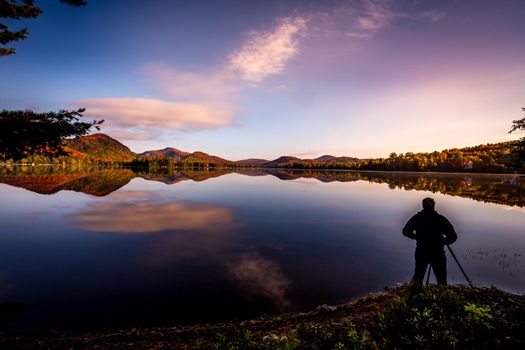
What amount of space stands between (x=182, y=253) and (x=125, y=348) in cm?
1088

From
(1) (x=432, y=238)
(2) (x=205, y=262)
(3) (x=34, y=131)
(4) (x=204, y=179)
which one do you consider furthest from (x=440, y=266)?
(4) (x=204, y=179)

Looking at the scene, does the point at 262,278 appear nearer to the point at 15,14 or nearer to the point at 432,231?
the point at 432,231

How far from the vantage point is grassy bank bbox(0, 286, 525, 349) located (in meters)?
7.38

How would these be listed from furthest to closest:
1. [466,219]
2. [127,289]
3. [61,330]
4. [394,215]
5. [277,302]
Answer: [394,215]
[466,219]
[127,289]
[277,302]
[61,330]

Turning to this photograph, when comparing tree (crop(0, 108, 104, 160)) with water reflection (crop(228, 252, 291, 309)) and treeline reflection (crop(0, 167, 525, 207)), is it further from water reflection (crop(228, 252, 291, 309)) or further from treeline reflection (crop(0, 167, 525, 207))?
treeline reflection (crop(0, 167, 525, 207))

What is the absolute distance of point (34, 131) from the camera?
1084 cm

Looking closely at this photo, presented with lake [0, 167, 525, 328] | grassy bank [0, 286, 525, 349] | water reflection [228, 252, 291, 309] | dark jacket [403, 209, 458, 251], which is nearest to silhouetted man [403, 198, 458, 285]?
dark jacket [403, 209, 458, 251]

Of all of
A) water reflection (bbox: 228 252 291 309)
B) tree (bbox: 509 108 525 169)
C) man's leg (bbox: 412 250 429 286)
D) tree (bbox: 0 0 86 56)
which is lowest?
water reflection (bbox: 228 252 291 309)

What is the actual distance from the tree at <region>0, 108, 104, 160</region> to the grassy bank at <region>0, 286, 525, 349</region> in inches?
264

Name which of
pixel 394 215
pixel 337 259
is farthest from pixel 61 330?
pixel 394 215

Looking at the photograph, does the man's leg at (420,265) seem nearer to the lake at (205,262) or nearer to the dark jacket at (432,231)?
the dark jacket at (432,231)

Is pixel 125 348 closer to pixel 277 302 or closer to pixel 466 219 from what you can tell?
pixel 277 302

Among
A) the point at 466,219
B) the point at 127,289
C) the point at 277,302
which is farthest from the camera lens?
the point at 466,219

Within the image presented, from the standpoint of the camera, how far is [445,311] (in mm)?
8938
